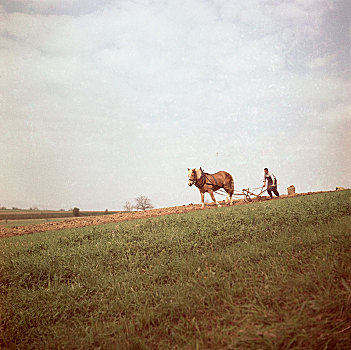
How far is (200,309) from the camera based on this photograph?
203 inches

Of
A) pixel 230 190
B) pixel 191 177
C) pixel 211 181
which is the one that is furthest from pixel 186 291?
pixel 230 190

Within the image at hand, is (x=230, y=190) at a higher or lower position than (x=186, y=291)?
higher

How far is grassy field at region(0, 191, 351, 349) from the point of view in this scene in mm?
4176

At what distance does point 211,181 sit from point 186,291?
15.4 metres

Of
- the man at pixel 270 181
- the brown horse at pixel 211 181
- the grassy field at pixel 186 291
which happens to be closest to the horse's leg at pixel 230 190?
the brown horse at pixel 211 181

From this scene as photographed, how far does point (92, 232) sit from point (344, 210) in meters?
10.5

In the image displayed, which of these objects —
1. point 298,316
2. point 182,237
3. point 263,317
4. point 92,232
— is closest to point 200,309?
point 263,317

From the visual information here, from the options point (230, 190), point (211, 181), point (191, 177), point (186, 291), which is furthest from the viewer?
point (230, 190)

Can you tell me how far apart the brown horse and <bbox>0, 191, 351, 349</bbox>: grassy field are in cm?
886

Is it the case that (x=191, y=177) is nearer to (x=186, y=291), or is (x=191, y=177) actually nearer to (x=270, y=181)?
(x=270, y=181)

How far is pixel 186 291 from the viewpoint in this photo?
230 inches

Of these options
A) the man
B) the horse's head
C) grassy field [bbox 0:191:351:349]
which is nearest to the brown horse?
the horse's head

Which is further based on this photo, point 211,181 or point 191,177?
point 211,181

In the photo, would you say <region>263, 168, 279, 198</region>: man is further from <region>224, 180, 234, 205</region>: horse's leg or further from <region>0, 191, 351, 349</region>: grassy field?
<region>0, 191, 351, 349</region>: grassy field
